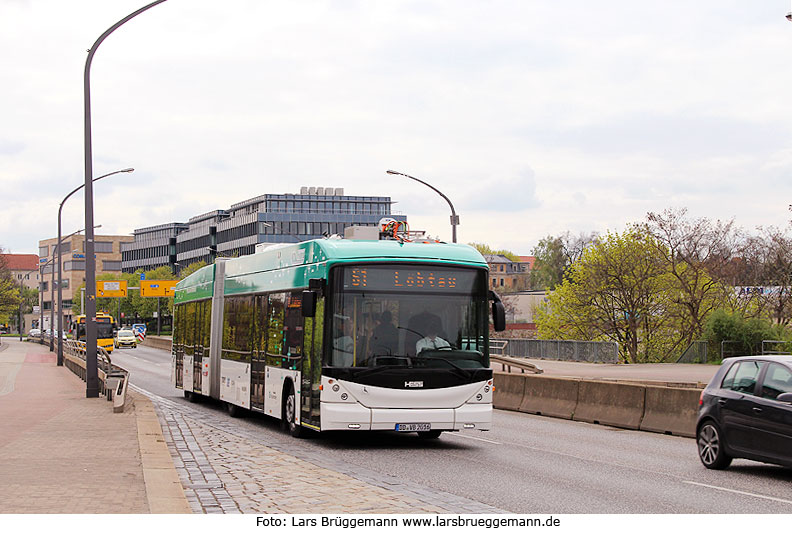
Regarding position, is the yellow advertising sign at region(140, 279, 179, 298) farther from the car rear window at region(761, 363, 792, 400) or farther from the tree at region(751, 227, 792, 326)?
the car rear window at region(761, 363, 792, 400)

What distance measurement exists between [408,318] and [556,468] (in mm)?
3545

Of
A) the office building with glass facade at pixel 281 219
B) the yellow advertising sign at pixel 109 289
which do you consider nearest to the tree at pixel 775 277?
the yellow advertising sign at pixel 109 289

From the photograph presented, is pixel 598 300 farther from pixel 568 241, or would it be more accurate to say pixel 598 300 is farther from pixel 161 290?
pixel 568 241

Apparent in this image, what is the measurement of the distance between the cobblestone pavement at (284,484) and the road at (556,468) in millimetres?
166

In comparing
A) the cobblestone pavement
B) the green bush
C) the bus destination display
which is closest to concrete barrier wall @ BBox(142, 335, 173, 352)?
the green bush

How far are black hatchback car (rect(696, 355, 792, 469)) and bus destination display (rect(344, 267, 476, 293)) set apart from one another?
4225 millimetres

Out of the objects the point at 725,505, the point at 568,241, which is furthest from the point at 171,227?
the point at 725,505

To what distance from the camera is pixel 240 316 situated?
21.9 meters

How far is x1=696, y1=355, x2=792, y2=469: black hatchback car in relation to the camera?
40.5ft

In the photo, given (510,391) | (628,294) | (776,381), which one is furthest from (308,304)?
(628,294)

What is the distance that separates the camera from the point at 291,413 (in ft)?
57.9

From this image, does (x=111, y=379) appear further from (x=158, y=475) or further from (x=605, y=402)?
(x=158, y=475)

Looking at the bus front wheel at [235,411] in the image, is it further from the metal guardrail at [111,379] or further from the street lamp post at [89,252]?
the street lamp post at [89,252]
